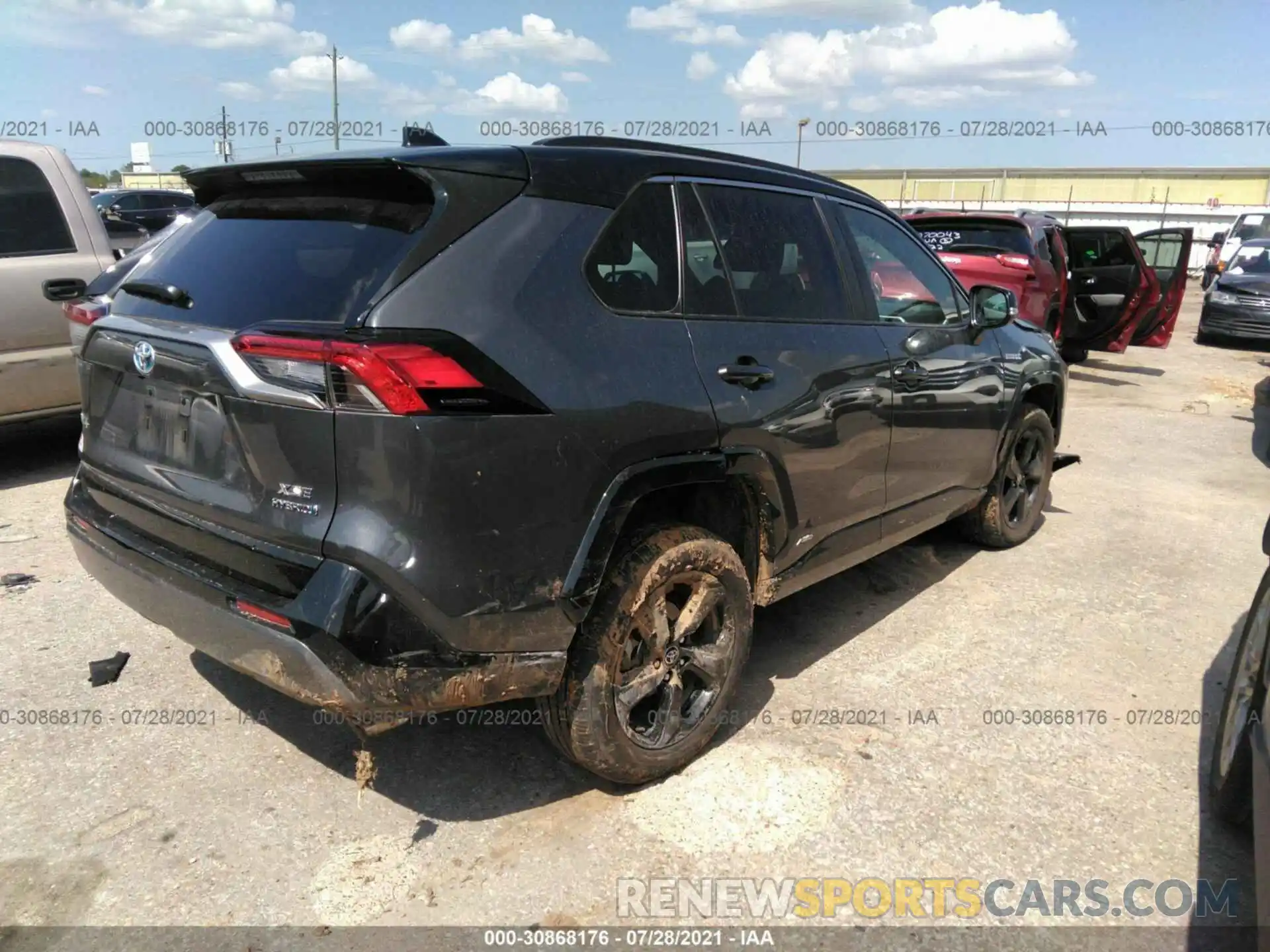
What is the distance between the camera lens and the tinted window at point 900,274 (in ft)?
12.6

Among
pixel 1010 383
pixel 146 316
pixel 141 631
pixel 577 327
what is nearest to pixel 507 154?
pixel 577 327

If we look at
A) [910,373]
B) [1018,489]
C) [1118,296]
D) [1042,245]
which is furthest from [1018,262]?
[910,373]

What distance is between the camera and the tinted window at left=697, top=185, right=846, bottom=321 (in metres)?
3.15

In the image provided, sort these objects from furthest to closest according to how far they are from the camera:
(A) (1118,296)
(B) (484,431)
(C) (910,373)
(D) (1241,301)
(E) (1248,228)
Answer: (E) (1248,228), (D) (1241,301), (A) (1118,296), (C) (910,373), (B) (484,431)

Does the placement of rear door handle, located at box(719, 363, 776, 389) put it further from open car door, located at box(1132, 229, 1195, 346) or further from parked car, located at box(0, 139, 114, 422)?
open car door, located at box(1132, 229, 1195, 346)

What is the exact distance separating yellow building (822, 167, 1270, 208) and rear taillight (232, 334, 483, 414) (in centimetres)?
4649

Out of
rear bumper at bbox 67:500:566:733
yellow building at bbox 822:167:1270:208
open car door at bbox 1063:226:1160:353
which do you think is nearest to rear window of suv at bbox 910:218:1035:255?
open car door at bbox 1063:226:1160:353

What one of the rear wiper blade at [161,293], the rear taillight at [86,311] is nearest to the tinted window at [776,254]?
the rear wiper blade at [161,293]

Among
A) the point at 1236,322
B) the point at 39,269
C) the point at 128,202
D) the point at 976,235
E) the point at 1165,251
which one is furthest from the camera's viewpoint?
the point at 128,202

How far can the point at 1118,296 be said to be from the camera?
451 inches

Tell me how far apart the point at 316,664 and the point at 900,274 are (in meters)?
3.02

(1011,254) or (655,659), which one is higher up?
(1011,254)

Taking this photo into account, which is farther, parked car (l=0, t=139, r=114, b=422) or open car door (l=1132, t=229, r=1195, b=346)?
open car door (l=1132, t=229, r=1195, b=346)

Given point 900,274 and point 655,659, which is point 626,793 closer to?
point 655,659
